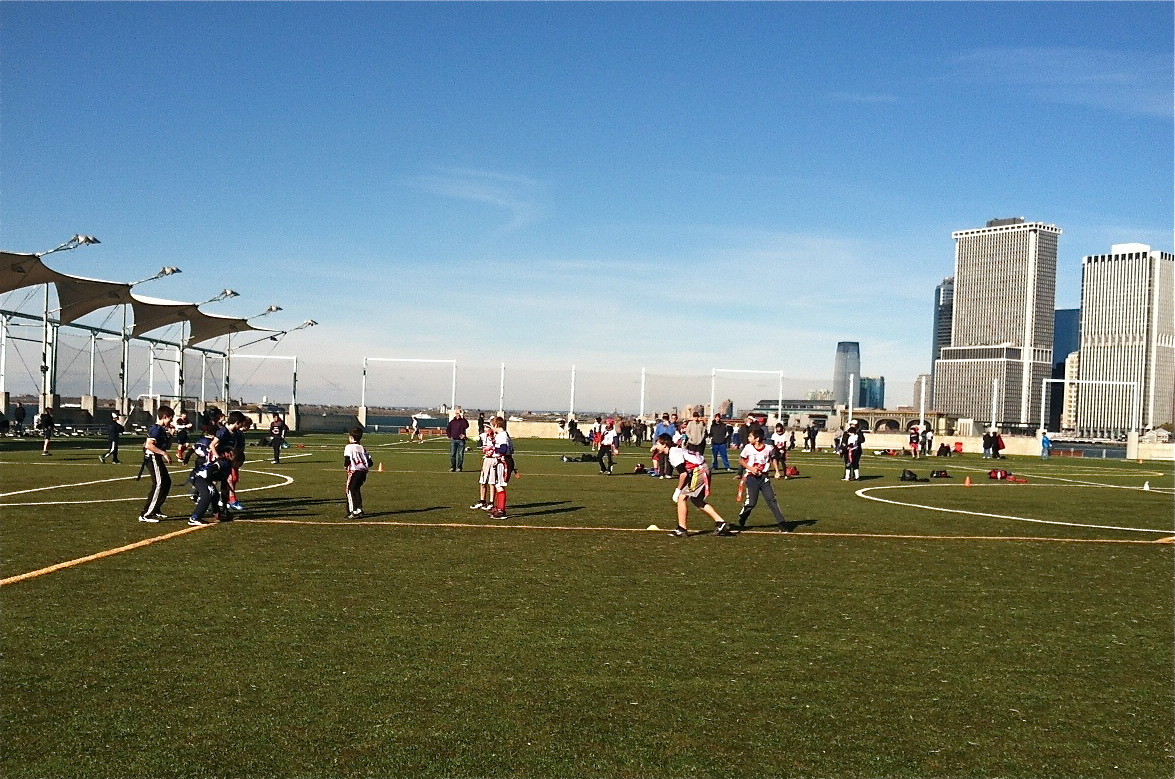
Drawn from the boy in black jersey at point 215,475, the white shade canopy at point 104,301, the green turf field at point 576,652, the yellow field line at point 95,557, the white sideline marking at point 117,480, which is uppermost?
the white shade canopy at point 104,301

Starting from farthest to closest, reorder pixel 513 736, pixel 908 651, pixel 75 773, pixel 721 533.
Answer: pixel 721 533
pixel 908 651
pixel 513 736
pixel 75 773

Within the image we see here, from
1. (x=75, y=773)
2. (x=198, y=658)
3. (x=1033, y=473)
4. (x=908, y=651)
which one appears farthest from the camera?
(x=1033, y=473)

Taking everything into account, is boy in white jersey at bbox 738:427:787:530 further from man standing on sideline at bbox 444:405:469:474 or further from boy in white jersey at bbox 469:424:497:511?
man standing on sideline at bbox 444:405:469:474

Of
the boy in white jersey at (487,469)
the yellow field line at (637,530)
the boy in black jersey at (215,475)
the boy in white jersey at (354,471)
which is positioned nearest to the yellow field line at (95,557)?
the boy in black jersey at (215,475)

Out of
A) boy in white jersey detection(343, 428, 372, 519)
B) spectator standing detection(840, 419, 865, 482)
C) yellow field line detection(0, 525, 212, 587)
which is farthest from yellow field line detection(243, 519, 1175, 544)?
spectator standing detection(840, 419, 865, 482)

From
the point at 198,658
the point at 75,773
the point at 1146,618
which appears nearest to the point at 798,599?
the point at 1146,618

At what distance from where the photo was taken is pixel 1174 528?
18109mm

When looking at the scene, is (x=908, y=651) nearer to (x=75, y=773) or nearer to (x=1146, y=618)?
(x=1146, y=618)

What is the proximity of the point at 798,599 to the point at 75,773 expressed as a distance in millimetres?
7025

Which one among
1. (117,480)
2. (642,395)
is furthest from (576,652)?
(642,395)

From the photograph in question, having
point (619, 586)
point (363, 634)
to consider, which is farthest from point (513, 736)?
point (619, 586)

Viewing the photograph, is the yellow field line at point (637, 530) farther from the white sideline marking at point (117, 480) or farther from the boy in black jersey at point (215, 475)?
the white sideline marking at point (117, 480)

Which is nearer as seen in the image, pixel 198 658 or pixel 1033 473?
pixel 198 658

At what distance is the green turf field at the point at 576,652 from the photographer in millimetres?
5773
